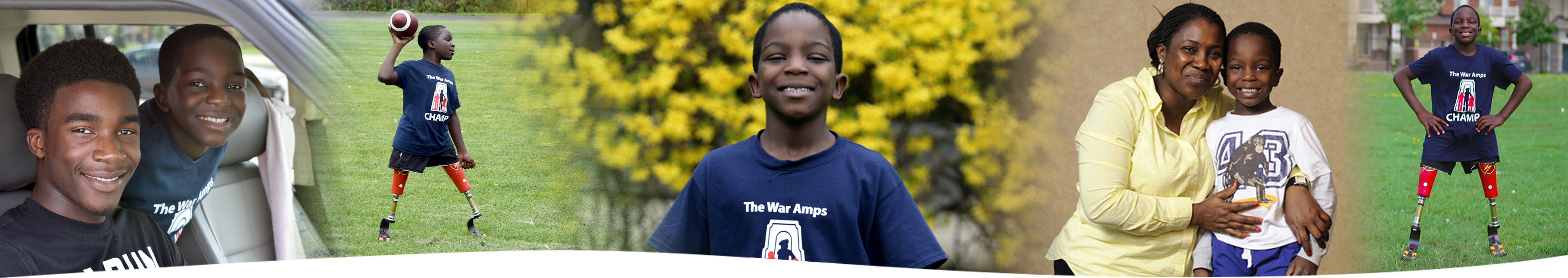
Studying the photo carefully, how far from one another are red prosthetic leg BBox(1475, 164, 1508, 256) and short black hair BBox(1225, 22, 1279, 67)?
48.0 inches

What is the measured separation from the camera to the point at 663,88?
3.79 metres

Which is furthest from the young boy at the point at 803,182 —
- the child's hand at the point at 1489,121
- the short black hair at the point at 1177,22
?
the child's hand at the point at 1489,121

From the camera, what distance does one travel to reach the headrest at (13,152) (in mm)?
3180

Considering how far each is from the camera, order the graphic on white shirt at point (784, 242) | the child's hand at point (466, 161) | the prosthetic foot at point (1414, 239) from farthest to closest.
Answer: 1. the child's hand at point (466, 161)
2. the prosthetic foot at point (1414, 239)
3. the graphic on white shirt at point (784, 242)

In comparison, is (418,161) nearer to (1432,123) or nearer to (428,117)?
(428,117)

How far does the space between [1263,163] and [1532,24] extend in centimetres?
143

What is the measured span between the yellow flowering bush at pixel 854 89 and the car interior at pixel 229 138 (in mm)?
1048

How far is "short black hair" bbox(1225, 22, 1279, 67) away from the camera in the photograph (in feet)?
9.96

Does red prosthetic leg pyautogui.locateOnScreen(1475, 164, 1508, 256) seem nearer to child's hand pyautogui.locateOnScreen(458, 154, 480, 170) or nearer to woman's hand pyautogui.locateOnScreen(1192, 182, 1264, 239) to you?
woman's hand pyautogui.locateOnScreen(1192, 182, 1264, 239)

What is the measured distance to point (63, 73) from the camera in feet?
10.6

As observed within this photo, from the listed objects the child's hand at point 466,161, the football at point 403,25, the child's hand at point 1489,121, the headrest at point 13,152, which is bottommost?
the child's hand at point 466,161

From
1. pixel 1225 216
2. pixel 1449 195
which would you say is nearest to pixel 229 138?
pixel 1225 216

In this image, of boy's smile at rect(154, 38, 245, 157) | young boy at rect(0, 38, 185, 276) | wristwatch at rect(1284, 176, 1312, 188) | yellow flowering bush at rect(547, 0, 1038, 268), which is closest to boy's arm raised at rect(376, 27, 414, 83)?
boy's smile at rect(154, 38, 245, 157)

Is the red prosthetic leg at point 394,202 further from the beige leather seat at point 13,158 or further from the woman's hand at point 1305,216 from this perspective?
the woman's hand at point 1305,216
